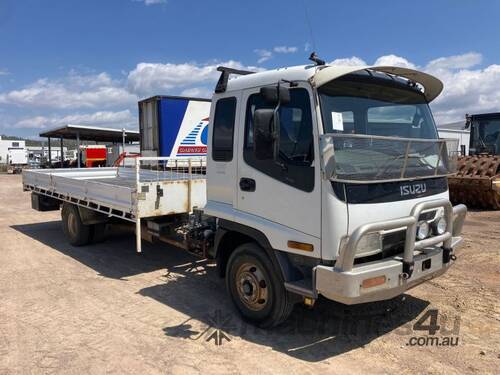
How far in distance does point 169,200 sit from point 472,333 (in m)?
4.09

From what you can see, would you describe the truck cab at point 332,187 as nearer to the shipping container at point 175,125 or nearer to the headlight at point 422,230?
the headlight at point 422,230

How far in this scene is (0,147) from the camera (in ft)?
229

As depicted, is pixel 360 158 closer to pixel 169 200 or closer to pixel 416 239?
pixel 416 239

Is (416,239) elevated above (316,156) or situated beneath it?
situated beneath

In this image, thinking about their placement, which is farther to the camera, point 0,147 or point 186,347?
point 0,147

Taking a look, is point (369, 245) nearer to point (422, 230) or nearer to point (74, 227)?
point (422, 230)

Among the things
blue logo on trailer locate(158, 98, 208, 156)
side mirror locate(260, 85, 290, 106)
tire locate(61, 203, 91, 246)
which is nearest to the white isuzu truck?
side mirror locate(260, 85, 290, 106)

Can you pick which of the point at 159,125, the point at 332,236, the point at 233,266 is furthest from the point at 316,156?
the point at 159,125

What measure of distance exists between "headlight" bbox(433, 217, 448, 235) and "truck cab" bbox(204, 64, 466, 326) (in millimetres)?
11

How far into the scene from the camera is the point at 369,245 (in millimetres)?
3791

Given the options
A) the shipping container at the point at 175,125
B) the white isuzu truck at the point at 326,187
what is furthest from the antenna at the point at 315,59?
the shipping container at the point at 175,125

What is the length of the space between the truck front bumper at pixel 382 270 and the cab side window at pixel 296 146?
2.29ft

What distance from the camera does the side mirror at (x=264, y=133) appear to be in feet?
12.6

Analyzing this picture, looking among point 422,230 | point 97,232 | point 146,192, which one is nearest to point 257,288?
point 422,230
